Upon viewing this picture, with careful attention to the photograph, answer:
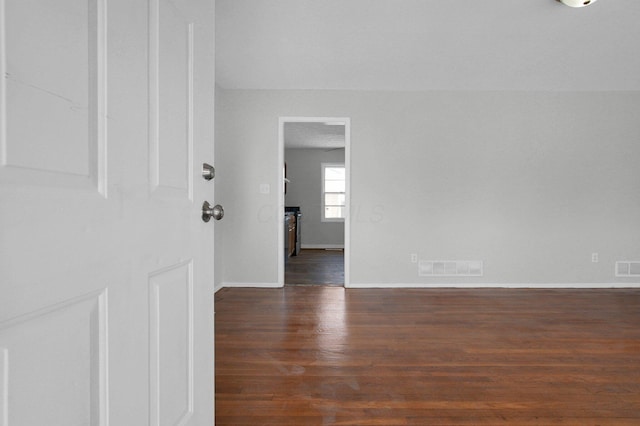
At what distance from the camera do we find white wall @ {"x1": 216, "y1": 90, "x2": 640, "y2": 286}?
14.1 feet

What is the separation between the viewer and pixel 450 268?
434 cm

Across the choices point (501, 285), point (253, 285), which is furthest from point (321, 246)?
point (501, 285)
